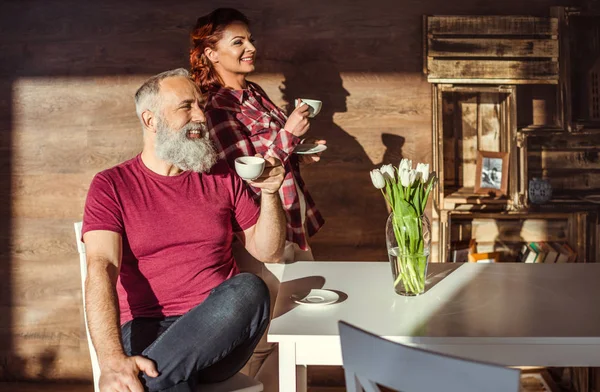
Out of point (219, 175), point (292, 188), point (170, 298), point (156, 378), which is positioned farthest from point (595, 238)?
point (156, 378)

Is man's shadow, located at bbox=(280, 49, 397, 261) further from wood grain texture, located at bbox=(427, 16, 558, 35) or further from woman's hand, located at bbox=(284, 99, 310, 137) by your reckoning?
woman's hand, located at bbox=(284, 99, 310, 137)

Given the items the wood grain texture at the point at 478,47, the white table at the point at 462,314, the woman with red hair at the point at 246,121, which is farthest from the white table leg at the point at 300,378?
the wood grain texture at the point at 478,47

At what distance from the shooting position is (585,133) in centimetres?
316

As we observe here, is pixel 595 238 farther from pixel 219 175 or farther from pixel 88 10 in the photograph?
pixel 88 10

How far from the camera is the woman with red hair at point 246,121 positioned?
8.13 feet

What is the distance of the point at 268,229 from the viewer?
222 centimetres

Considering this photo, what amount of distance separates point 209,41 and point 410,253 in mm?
1387

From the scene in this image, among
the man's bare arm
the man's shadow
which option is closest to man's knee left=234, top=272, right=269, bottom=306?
the man's bare arm

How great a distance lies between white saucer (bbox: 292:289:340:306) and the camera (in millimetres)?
1756

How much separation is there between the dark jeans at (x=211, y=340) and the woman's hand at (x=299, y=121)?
2.57ft

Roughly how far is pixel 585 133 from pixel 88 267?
238 cm

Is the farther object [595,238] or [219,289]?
[595,238]

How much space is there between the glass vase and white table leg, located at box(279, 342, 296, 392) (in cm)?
42

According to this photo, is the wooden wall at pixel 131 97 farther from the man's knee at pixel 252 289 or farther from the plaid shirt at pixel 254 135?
the man's knee at pixel 252 289
